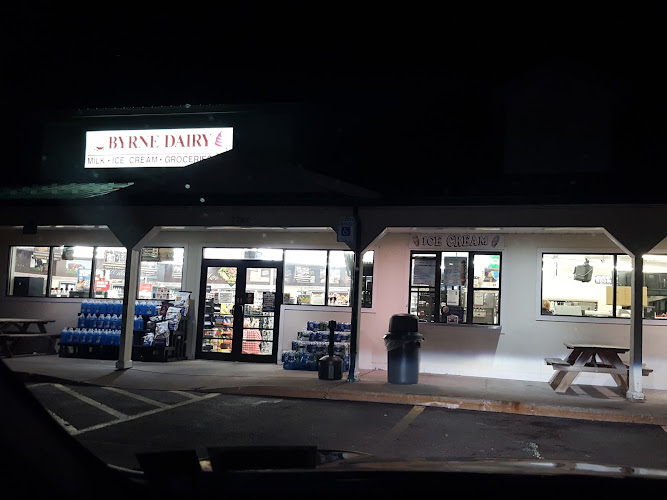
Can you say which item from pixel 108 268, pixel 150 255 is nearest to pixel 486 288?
pixel 150 255

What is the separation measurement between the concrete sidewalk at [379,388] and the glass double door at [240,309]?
1216mm

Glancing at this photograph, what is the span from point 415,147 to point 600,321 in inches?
273

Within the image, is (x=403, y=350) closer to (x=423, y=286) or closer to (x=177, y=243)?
(x=423, y=286)

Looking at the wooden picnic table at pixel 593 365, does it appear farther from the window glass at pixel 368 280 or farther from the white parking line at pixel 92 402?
the white parking line at pixel 92 402

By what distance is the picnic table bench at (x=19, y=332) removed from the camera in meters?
15.0

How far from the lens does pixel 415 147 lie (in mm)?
17031

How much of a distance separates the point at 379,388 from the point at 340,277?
403 centimetres

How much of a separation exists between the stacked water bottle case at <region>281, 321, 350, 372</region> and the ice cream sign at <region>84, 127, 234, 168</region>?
632 cm

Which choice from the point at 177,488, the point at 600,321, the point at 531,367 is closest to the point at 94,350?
the point at 531,367

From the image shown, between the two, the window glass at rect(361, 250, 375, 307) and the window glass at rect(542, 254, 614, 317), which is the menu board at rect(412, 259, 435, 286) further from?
the window glass at rect(542, 254, 614, 317)

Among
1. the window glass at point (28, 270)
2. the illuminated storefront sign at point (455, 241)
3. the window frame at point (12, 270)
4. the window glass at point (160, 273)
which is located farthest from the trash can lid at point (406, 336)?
the window glass at point (28, 270)

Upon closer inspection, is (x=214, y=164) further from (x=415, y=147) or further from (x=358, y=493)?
(x=358, y=493)

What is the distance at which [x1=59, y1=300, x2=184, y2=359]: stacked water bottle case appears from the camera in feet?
49.1

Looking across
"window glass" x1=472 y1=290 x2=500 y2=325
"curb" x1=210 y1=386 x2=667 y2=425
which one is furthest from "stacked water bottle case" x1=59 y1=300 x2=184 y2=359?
"window glass" x1=472 y1=290 x2=500 y2=325
